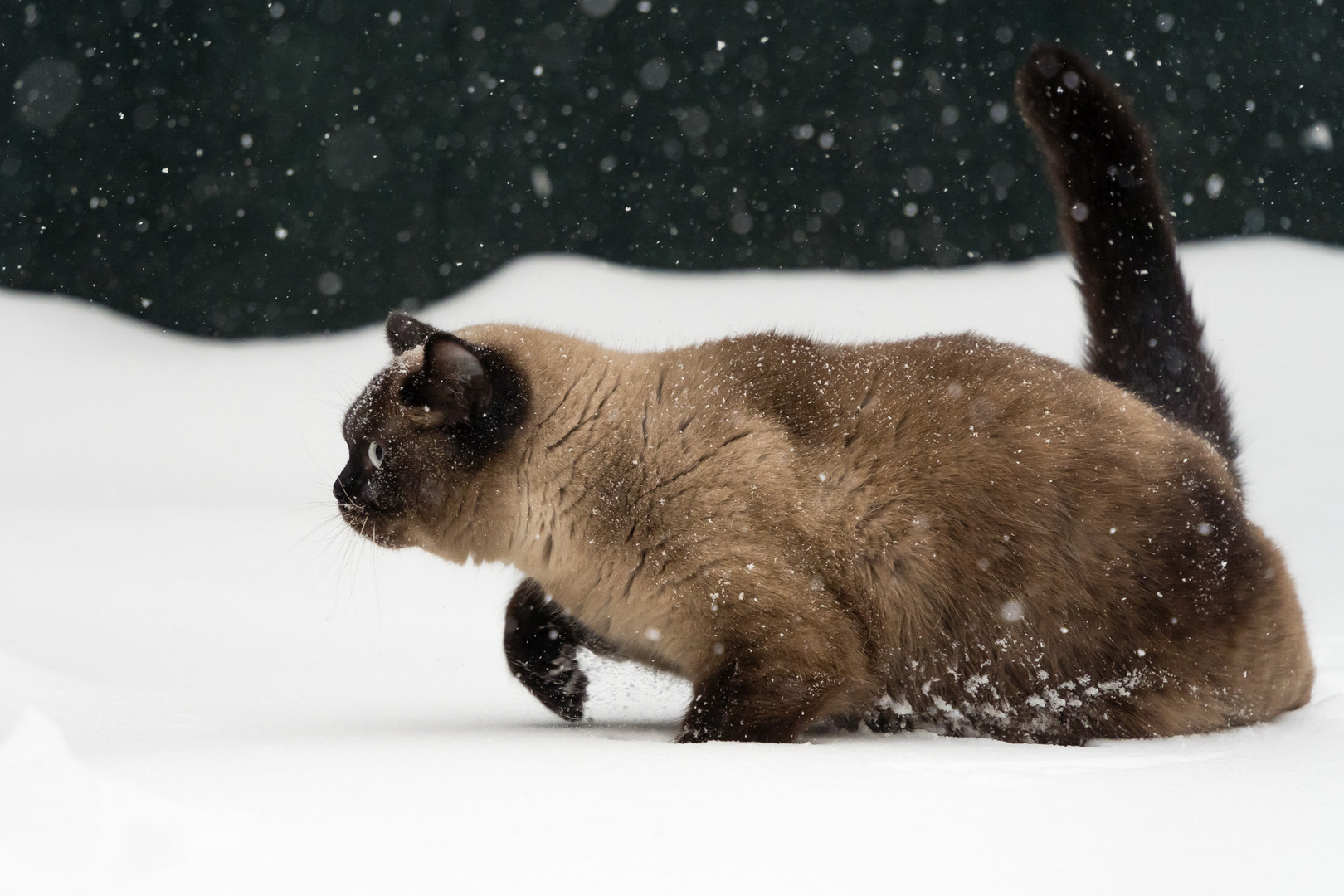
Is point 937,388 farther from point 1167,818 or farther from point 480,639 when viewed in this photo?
point 480,639

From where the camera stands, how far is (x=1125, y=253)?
3092mm

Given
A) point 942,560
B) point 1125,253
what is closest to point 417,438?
point 942,560

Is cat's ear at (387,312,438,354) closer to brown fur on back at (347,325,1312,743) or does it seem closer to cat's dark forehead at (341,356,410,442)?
cat's dark forehead at (341,356,410,442)

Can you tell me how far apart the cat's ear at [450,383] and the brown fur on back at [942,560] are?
29cm

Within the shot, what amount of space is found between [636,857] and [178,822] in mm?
594

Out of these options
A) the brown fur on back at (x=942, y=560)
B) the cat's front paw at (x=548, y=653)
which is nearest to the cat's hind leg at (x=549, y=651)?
the cat's front paw at (x=548, y=653)

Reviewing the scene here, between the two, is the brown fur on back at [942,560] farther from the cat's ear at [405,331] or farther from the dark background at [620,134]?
the dark background at [620,134]

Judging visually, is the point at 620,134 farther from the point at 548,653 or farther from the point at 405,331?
the point at 548,653

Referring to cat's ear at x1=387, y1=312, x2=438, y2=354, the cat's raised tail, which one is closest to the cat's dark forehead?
cat's ear at x1=387, y1=312, x2=438, y2=354

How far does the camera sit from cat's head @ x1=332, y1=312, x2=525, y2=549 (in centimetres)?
262

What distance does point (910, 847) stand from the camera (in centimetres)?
155

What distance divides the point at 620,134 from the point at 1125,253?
540cm

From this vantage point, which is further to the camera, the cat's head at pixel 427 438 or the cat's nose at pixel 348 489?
the cat's nose at pixel 348 489

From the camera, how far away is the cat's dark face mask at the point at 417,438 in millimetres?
2617
